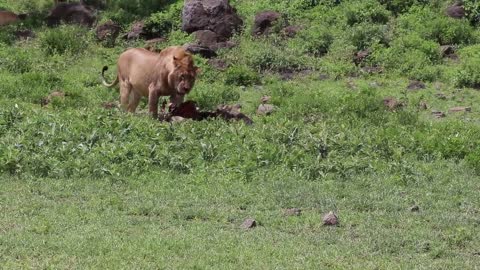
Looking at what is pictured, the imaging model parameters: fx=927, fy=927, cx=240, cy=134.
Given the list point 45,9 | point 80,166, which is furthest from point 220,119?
point 45,9

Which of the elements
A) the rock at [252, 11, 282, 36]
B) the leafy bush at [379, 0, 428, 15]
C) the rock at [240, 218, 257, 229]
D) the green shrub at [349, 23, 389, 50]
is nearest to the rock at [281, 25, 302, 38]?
the rock at [252, 11, 282, 36]

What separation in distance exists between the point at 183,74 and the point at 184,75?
0.02 m

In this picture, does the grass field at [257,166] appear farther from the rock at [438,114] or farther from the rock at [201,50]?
the rock at [201,50]

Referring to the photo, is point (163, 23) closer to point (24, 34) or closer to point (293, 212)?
point (24, 34)

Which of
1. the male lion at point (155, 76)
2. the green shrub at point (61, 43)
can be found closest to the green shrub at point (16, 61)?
the green shrub at point (61, 43)

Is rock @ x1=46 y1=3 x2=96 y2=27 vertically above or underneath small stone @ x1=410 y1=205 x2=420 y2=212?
underneath

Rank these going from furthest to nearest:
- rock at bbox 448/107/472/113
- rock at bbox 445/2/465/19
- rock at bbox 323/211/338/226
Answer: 1. rock at bbox 445/2/465/19
2. rock at bbox 448/107/472/113
3. rock at bbox 323/211/338/226

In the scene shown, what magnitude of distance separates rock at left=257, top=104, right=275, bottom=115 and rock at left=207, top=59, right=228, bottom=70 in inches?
102

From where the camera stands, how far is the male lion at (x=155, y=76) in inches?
508

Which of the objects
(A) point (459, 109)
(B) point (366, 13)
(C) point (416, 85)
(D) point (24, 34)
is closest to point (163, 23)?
(D) point (24, 34)

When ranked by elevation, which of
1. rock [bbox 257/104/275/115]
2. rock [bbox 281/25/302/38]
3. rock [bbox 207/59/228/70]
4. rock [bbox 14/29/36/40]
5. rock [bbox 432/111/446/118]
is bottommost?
rock [bbox 14/29/36/40]

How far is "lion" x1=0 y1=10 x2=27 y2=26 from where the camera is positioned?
19.8 metres

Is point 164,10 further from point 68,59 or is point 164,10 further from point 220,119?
point 220,119

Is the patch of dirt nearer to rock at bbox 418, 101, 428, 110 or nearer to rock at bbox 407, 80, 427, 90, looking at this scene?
rock at bbox 418, 101, 428, 110
